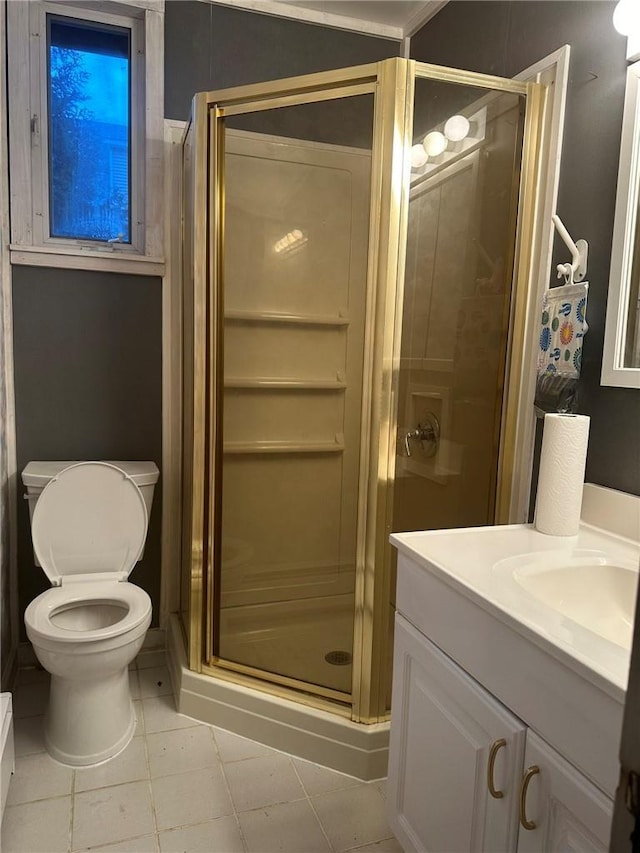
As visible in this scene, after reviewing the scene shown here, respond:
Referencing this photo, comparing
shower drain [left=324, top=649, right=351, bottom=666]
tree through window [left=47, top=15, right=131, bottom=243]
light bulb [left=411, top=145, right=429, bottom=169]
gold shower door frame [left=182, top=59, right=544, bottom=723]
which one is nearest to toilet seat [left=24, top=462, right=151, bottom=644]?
gold shower door frame [left=182, top=59, right=544, bottom=723]

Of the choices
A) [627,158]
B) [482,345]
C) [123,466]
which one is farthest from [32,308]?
[627,158]

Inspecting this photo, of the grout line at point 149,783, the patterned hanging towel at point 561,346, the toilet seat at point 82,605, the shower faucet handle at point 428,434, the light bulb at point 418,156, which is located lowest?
the grout line at point 149,783

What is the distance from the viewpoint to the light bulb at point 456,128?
1.77 meters

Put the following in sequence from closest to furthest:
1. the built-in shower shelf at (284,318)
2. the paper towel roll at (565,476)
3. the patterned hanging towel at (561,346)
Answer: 1. the paper towel roll at (565,476)
2. the patterned hanging towel at (561,346)
3. the built-in shower shelf at (284,318)

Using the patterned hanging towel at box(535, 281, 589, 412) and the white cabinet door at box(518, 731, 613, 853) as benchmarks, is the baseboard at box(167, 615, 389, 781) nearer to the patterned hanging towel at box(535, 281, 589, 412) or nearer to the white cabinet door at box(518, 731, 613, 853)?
the white cabinet door at box(518, 731, 613, 853)

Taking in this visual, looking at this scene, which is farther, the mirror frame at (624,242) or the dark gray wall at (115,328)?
the dark gray wall at (115,328)

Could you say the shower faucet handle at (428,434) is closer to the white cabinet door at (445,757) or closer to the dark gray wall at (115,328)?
the white cabinet door at (445,757)

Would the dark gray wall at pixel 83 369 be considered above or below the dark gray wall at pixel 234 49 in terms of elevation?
below

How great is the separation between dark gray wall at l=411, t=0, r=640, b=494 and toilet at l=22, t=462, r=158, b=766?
150 cm

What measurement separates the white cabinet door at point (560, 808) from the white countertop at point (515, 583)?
0.17m

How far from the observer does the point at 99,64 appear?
7.54ft

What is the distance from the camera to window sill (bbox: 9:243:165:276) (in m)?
2.20

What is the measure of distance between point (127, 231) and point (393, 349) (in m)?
1.32

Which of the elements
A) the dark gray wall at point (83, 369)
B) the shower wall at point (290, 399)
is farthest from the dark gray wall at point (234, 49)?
the dark gray wall at point (83, 369)
